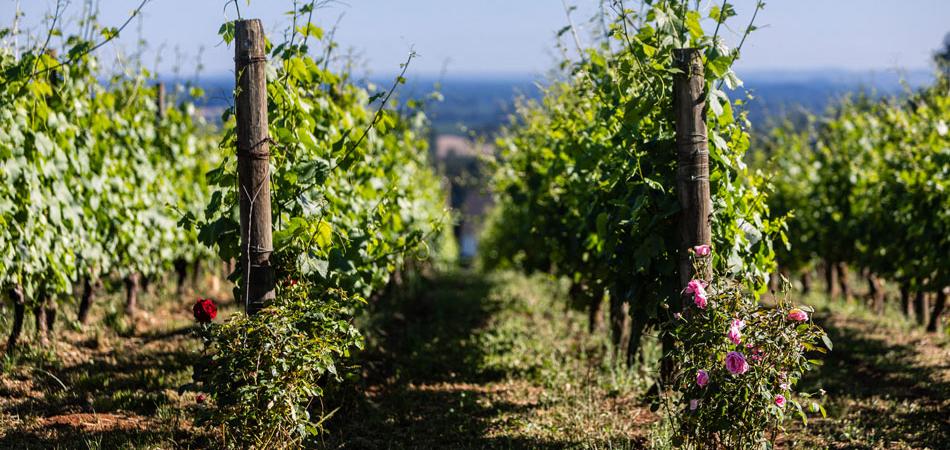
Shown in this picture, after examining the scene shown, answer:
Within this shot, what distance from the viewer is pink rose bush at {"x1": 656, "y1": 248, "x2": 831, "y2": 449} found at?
271 cm

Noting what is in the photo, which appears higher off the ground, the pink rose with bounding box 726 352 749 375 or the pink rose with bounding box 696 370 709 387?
the pink rose with bounding box 726 352 749 375

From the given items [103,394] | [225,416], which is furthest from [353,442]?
[103,394]

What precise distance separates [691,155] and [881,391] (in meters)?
3.38

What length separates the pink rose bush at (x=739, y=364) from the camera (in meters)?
2.71

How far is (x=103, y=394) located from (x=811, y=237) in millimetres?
9661

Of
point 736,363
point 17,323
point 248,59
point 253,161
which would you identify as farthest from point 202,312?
point 17,323

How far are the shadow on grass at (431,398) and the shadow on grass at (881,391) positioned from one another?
1.66 metres

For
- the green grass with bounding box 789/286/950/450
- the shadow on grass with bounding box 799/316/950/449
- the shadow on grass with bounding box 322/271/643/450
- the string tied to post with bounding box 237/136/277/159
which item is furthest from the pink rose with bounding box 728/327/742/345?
the string tied to post with bounding box 237/136/277/159

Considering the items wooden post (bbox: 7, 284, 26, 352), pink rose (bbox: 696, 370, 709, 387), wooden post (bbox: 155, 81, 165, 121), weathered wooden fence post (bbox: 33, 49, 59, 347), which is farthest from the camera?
wooden post (bbox: 155, 81, 165, 121)

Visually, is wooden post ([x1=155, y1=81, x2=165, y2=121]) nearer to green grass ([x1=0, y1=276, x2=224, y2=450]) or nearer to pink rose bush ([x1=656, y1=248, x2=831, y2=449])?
green grass ([x1=0, y1=276, x2=224, y2=450])

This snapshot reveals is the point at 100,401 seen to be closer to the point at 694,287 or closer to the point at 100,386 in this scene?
the point at 100,386

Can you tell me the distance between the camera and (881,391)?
5.04 metres

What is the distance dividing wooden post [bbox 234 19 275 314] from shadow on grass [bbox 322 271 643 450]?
97 cm

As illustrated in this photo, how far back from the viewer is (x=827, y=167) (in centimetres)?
918
